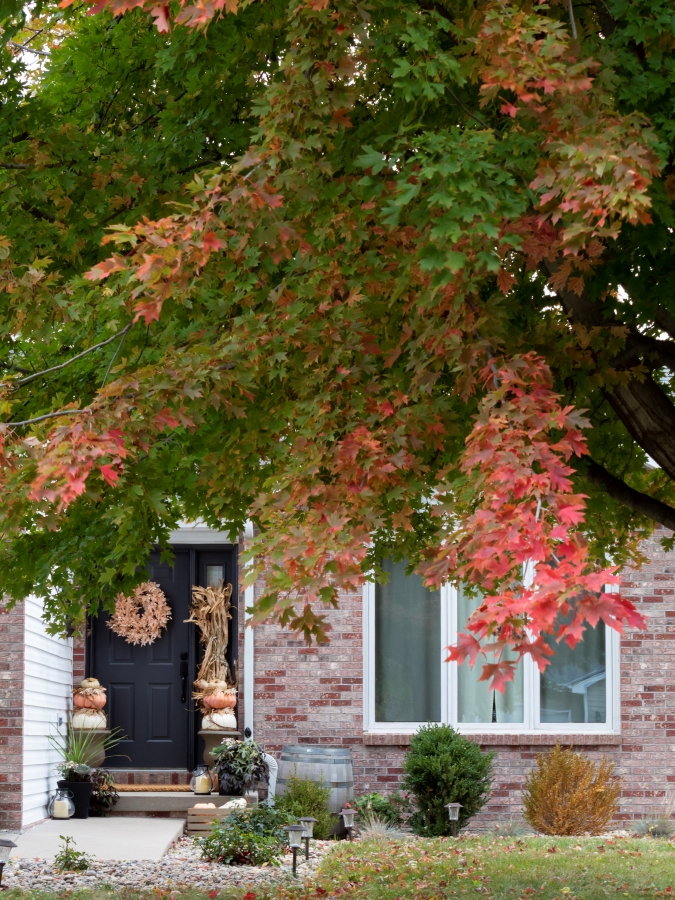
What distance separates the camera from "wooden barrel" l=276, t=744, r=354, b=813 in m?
10.1

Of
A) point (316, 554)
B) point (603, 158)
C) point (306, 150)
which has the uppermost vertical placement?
point (306, 150)

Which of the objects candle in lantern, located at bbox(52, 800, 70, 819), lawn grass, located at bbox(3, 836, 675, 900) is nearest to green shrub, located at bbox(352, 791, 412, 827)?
lawn grass, located at bbox(3, 836, 675, 900)

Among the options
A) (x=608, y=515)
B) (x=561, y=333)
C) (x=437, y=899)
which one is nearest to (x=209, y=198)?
(x=561, y=333)

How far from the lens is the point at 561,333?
493 cm

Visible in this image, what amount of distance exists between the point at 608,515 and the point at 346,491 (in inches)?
112

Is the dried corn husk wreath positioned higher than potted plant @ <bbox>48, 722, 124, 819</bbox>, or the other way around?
the dried corn husk wreath

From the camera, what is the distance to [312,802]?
978 cm

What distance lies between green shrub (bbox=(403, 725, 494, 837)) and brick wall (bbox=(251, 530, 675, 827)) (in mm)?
675

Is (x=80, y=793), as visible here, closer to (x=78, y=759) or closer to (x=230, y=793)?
(x=78, y=759)

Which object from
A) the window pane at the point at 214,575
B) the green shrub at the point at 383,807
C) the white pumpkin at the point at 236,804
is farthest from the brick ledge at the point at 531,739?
the window pane at the point at 214,575

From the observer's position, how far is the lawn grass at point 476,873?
6.85 metres

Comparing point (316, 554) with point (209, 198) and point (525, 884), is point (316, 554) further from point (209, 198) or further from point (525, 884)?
point (525, 884)

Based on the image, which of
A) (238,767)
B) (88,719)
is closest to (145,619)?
(88,719)

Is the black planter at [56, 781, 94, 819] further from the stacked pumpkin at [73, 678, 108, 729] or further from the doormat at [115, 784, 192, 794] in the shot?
the stacked pumpkin at [73, 678, 108, 729]
